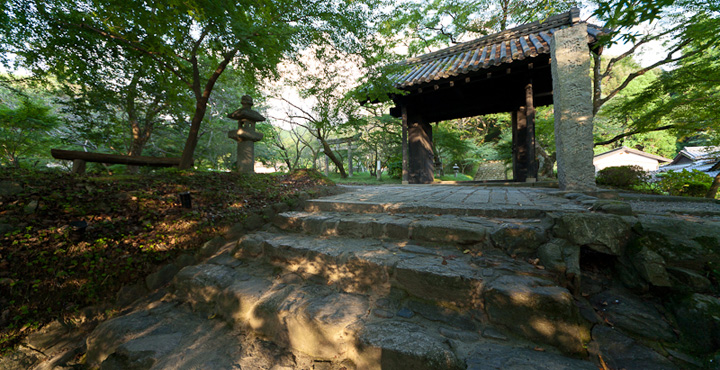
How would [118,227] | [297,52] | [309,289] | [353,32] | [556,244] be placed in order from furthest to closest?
[297,52] < [353,32] < [118,227] < [309,289] < [556,244]

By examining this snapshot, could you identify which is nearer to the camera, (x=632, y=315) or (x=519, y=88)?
(x=632, y=315)

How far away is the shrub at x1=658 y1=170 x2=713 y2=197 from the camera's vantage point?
6039 mm

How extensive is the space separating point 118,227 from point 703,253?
4918 mm

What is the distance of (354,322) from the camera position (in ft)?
4.87

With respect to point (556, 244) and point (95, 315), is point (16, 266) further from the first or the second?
point (556, 244)

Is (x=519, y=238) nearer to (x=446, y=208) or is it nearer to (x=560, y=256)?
(x=560, y=256)

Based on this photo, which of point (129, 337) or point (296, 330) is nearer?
point (296, 330)

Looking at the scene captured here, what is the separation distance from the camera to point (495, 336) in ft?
4.44

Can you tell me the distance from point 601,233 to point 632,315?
0.53 metres

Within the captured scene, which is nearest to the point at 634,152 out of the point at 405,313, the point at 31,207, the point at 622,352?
the point at 622,352

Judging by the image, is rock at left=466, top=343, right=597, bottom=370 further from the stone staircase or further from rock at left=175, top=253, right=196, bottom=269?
rock at left=175, top=253, right=196, bottom=269

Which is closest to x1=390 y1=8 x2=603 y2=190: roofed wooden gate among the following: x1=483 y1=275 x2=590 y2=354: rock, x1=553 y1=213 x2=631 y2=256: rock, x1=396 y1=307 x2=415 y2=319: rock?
x1=553 y1=213 x2=631 y2=256: rock

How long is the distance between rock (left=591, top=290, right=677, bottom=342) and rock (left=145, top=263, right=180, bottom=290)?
12.1 ft

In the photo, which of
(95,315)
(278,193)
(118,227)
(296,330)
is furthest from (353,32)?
(95,315)
